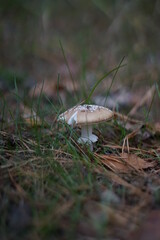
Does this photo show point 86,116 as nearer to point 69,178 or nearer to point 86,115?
point 86,115

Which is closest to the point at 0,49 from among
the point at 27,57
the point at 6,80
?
the point at 27,57

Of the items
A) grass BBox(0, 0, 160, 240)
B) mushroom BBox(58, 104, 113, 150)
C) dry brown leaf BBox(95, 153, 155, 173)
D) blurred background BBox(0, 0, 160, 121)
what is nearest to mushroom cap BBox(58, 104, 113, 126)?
mushroom BBox(58, 104, 113, 150)

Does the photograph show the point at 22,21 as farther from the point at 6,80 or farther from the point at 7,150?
the point at 7,150

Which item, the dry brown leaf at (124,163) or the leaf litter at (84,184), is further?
the dry brown leaf at (124,163)

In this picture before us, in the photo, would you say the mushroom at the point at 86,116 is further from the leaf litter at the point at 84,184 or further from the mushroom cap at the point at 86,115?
the leaf litter at the point at 84,184

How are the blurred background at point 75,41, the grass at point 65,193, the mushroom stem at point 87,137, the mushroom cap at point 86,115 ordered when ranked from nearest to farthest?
the grass at point 65,193, the mushroom cap at point 86,115, the mushroom stem at point 87,137, the blurred background at point 75,41

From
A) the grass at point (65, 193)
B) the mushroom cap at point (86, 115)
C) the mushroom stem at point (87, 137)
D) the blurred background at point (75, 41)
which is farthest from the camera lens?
the blurred background at point (75, 41)

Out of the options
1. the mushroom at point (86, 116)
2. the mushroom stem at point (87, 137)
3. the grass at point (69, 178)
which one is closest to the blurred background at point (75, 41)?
the grass at point (69, 178)
